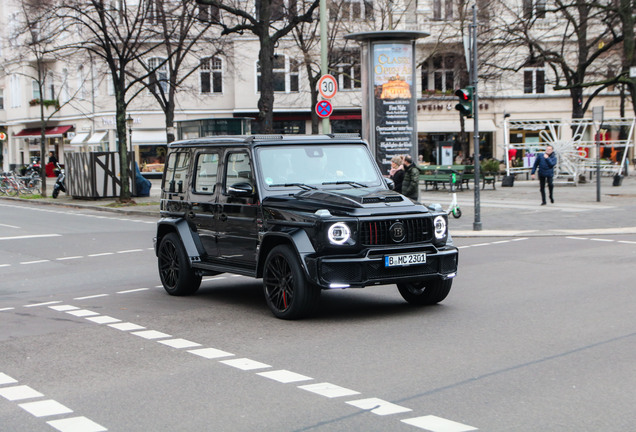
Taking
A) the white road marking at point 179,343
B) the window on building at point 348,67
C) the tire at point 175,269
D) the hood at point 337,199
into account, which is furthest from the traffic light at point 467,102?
the window on building at point 348,67

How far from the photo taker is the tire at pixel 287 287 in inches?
350

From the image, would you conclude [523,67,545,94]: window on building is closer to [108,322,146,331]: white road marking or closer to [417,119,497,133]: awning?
[417,119,497,133]: awning

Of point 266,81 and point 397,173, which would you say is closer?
point 397,173

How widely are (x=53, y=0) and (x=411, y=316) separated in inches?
1019

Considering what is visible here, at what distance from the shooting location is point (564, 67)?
37156 millimetres

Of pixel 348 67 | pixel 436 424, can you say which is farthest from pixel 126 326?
pixel 348 67

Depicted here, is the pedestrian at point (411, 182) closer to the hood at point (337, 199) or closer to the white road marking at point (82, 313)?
the hood at point (337, 199)

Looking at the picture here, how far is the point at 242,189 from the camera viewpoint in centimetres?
980

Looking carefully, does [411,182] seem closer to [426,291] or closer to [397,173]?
[397,173]

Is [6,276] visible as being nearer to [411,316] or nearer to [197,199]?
[197,199]

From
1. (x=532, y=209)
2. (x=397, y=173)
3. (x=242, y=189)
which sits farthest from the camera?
(x=532, y=209)

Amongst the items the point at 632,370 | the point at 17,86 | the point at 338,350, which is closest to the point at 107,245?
the point at 338,350

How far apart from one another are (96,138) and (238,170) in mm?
49266

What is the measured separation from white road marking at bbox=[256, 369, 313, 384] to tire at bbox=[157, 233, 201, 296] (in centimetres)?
444
